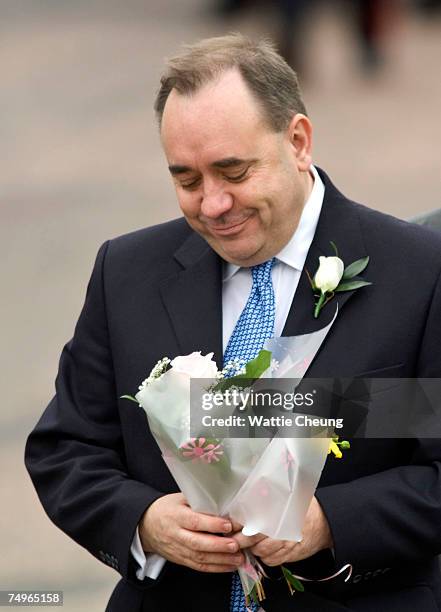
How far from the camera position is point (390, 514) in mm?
3277

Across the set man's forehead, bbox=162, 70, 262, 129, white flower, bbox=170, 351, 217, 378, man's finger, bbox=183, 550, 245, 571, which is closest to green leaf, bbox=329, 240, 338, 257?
man's forehead, bbox=162, 70, 262, 129

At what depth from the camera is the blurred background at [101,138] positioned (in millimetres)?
6941

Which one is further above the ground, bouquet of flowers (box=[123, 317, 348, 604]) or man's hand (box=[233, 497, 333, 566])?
bouquet of flowers (box=[123, 317, 348, 604])

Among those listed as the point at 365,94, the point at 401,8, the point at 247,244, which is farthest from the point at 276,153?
the point at 401,8

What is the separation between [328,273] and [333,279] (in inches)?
0.8

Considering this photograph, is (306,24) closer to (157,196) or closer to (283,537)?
(157,196)

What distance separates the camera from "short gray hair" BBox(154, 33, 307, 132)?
336cm

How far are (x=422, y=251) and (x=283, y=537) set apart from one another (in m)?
0.73

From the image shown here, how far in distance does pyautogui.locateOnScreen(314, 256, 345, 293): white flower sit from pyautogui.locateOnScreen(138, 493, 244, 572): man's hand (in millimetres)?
549

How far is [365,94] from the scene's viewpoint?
1329 cm

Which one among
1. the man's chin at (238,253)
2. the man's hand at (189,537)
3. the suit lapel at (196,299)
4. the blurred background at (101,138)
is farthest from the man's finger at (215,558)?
the blurred background at (101,138)

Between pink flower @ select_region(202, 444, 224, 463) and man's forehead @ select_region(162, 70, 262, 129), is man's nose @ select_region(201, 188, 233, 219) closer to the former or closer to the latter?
man's forehead @ select_region(162, 70, 262, 129)

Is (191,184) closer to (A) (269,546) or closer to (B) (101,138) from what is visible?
(A) (269,546)

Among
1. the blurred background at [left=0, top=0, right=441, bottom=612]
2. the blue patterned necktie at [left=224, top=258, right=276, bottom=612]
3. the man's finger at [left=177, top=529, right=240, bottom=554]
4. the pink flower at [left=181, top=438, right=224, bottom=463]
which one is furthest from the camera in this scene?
the blurred background at [left=0, top=0, right=441, bottom=612]
